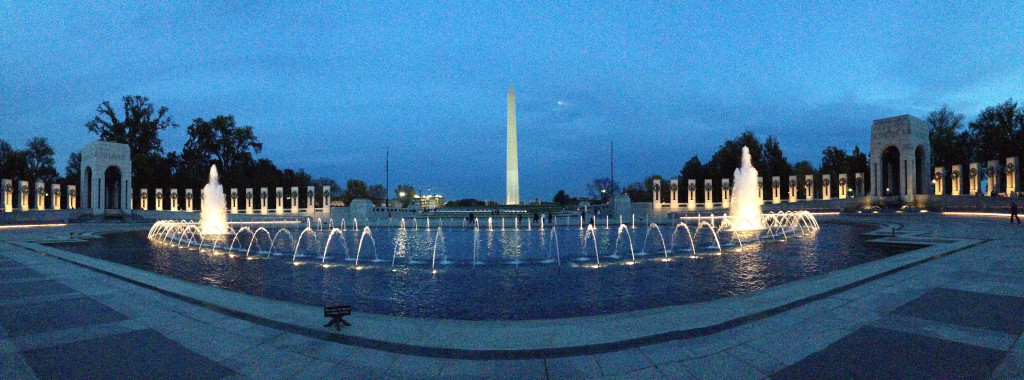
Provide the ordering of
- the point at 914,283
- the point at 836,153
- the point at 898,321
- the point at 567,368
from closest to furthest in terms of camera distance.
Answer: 1. the point at 567,368
2. the point at 898,321
3. the point at 914,283
4. the point at 836,153

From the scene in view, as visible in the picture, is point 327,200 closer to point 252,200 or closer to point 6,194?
point 252,200

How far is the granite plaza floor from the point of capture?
4910mm

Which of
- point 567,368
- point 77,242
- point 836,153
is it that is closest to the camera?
point 567,368

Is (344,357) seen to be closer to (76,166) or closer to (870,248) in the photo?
(870,248)

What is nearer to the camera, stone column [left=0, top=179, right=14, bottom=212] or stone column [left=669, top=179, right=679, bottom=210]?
stone column [left=0, top=179, right=14, bottom=212]

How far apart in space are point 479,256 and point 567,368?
11033mm

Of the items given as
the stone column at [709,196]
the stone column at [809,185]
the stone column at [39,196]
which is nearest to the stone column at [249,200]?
the stone column at [39,196]

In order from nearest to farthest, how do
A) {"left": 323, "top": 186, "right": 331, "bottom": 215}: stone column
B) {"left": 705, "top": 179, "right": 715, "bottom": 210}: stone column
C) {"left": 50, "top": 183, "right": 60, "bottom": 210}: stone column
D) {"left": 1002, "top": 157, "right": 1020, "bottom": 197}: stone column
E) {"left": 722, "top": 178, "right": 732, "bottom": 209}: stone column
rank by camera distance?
{"left": 1002, "top": 157, "right": 1020, "bottom": 197}: stone column < {"left": 50, "top": 183, "right": 60, "bottom": 210}: stone column < {"left": 323, "top": 186, "right": 331, "bottom": 215}: stone column < {"left": 705, "top": 179, "right": 715, "bottom": 210}: stone column < {"left": 722, "top": 178, "right": 732, "bottom": 209}: stone column

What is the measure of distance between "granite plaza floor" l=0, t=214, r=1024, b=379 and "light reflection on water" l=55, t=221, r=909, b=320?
4.28 feet

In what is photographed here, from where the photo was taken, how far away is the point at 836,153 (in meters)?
83.6

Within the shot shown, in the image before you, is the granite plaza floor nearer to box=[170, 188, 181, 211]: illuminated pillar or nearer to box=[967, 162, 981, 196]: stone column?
box=[967, 162, 981, 196]: stone column

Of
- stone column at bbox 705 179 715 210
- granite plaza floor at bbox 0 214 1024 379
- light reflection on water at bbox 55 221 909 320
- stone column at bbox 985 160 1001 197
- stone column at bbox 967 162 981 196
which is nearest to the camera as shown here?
granite plaza floor at bbox 0 214 1024 379

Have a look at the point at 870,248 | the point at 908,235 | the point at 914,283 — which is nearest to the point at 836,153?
the point at 908,235

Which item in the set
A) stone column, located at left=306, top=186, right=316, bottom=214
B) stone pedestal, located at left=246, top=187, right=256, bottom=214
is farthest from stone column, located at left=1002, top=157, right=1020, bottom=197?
stone pedestal, located at left=246, top=187, right=256, bottom=214
